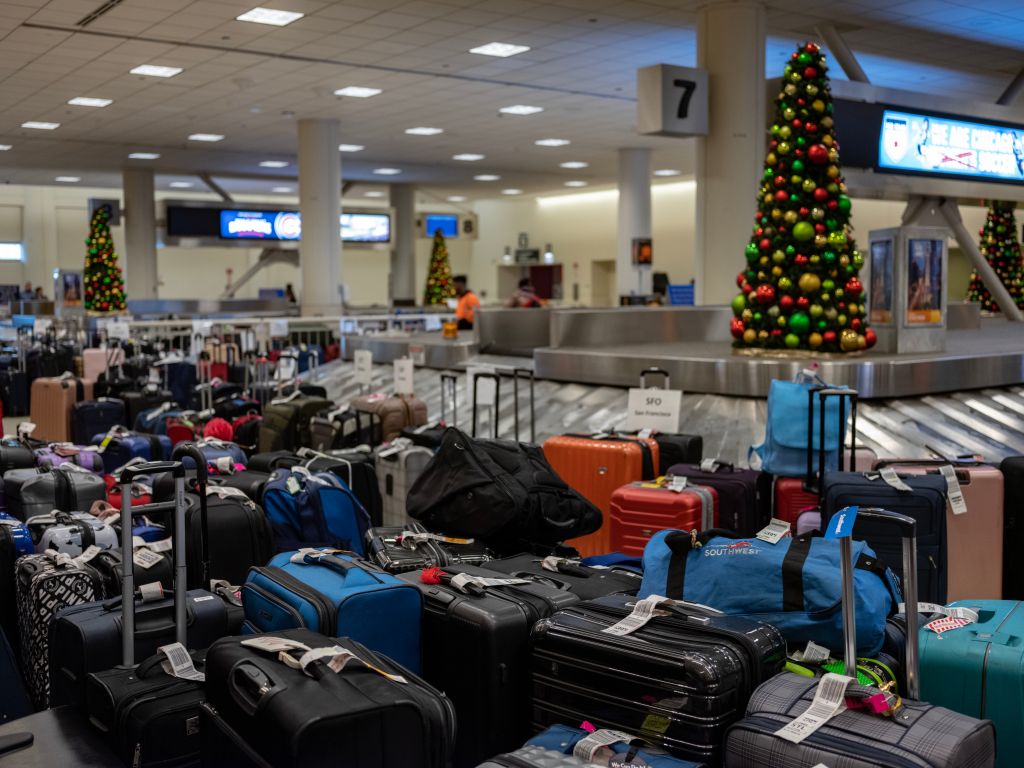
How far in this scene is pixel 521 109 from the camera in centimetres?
1786

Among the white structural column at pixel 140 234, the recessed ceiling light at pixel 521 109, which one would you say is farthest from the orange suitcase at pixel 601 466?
the white structural column at pixel 140 234

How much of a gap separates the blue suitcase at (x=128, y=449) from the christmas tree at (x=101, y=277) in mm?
19595

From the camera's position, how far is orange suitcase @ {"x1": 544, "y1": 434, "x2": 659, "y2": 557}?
509 cm

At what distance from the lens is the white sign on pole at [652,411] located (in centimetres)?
535

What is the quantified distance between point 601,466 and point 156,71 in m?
11.6

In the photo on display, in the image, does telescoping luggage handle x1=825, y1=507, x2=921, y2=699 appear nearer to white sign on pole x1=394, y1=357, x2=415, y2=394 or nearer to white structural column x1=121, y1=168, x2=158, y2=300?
white sign on pole x1=394, y1=357, x2=415, y2=394

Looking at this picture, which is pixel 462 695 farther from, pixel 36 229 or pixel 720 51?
pixel 36 229

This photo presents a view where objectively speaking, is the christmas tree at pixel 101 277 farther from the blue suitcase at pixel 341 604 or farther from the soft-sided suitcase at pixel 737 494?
the blue suitcase at pixel 341 604

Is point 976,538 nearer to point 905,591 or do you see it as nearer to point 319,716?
point 905,591

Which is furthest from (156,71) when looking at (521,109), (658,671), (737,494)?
(658,671)

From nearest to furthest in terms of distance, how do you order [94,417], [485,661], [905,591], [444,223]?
[905,591] → [485,661] → [94,417] → [444,223]

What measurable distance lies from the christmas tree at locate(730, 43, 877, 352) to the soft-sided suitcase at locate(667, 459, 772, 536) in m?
4.50

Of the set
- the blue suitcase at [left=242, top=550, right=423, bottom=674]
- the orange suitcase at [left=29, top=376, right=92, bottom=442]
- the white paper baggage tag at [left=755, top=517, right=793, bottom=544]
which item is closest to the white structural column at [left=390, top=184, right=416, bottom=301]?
the orange suitcase at [left=29, top=376, right=92, bottom=442]

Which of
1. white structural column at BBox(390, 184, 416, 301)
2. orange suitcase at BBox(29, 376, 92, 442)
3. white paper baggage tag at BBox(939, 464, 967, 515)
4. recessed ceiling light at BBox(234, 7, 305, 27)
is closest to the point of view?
white paper baggage tag at BBox(939, 464, 967, 515)
